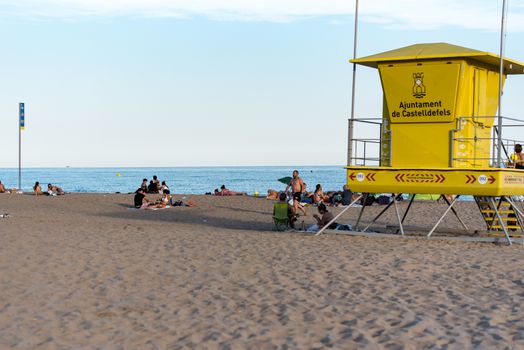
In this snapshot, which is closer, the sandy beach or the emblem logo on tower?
the sandy beach

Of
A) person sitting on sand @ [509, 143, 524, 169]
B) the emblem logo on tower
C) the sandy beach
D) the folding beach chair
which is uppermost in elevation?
the emblem logo on tower

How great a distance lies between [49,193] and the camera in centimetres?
3744

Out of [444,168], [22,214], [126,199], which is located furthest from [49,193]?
[444,168]

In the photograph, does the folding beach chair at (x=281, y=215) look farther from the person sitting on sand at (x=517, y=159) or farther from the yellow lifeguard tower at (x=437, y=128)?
the person sitting on sand at (x=517, y=159)

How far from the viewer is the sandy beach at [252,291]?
8328 millimetres

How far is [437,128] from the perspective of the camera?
16.8 metres

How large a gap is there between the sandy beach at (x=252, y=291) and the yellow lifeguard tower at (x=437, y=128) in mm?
1419

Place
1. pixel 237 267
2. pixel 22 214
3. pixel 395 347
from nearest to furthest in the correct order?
pixel 395 347, pixel 237 267, pixel 22 214

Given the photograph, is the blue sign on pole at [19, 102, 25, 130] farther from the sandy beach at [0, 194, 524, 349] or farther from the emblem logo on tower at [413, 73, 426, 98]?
the emblem logo on tower at [413, 73, 426, 98]

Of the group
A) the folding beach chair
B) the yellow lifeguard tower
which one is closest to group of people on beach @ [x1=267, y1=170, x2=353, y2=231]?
the folding beach chair

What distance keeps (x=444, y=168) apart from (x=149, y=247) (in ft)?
22.2

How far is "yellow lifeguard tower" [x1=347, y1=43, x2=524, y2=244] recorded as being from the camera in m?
16.5

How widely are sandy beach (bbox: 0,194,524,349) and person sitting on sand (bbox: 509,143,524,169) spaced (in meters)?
2.15

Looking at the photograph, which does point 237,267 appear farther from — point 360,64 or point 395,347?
point 360,64
